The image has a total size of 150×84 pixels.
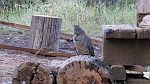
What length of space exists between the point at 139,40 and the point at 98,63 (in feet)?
1.04

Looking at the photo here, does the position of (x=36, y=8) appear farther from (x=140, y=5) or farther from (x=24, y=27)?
(x=140, y=5)

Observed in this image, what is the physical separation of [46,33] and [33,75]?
16.6ft

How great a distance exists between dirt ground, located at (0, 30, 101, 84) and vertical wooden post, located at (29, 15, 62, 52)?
1.17 ft

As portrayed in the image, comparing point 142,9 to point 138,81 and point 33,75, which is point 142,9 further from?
point 33,75

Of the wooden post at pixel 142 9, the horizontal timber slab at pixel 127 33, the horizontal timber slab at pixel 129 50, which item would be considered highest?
the wooden post at pixel 142 9

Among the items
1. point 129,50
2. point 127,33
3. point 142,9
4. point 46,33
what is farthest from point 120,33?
point 46,33

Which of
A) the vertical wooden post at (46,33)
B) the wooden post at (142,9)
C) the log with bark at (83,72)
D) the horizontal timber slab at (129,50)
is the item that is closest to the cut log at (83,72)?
the log with bark at (83,72)

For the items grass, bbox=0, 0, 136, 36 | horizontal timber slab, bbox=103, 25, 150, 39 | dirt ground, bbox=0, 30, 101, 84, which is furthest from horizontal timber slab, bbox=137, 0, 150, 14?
grass, bbox=0, 0, 136, 36

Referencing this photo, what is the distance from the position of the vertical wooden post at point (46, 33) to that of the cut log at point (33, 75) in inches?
195

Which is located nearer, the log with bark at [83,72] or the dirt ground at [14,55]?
the log with bark at [83,72]

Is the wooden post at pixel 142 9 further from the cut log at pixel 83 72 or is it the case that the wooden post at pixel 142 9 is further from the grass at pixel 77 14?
the grass at pixel 77 14

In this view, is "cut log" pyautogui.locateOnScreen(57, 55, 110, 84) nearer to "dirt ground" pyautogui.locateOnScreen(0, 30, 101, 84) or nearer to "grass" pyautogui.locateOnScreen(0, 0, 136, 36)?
"dirt ground" pyautogui.locateOnScreen(0, 30, 101, 84)

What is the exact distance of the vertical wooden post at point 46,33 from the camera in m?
7.91

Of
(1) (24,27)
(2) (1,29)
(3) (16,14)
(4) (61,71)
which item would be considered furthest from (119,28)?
(3) (16,14)
